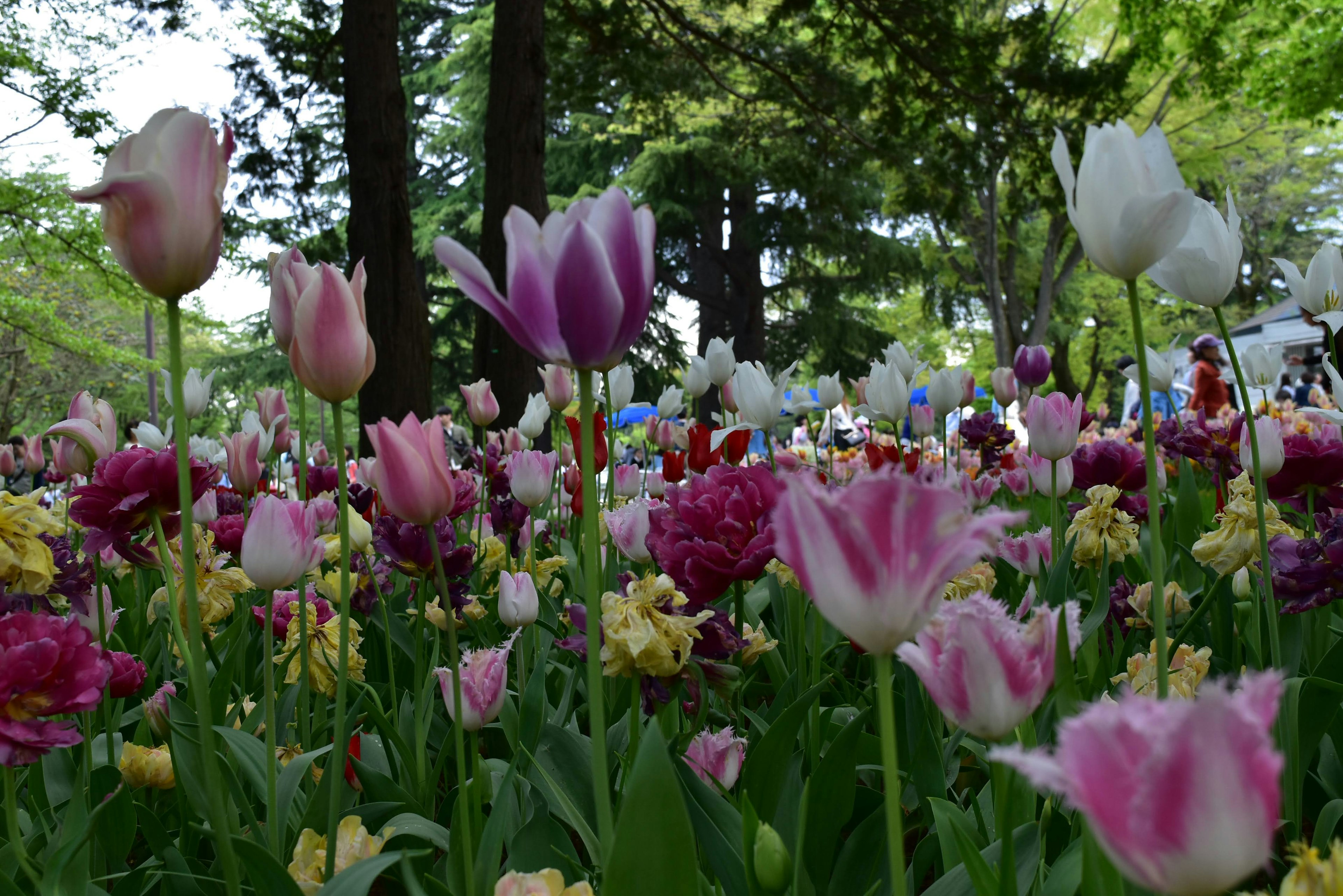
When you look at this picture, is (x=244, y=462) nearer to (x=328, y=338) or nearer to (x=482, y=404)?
(x=328, y=338)

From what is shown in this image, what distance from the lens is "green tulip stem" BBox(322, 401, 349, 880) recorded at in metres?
0.92

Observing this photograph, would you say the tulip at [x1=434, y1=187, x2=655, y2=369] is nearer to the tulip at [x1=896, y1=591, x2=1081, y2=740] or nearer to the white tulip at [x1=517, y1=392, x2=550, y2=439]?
the tulip at [x1=896, y1=591, x2=1081, y2=740]

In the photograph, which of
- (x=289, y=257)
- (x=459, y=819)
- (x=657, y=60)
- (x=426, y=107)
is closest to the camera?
(x=459, y=819)

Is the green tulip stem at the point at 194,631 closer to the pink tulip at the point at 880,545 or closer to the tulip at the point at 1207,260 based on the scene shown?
the pink tulip at the point at 880,545

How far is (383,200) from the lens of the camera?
6484mm

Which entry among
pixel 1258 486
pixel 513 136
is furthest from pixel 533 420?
pixel 513 136

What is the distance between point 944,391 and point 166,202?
84.2 inches

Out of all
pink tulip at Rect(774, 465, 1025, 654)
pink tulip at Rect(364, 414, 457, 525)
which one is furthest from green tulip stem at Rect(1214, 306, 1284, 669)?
pink tulip at Rect(364, 414, 457, 525)

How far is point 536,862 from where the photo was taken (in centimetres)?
103

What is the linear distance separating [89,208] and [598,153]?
419 inches

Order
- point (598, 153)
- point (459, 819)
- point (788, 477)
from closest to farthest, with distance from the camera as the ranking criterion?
point (788, 477) < point (459, 819) < point (598, 153)

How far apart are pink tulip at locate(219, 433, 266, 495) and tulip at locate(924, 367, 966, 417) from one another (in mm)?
1703

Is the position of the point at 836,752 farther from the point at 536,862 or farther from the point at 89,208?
the point at 89,208

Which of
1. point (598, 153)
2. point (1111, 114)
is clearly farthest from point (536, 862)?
point (598, 153)
